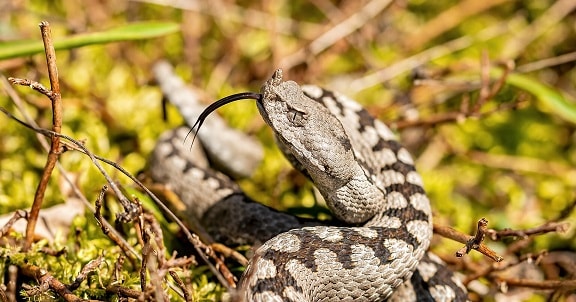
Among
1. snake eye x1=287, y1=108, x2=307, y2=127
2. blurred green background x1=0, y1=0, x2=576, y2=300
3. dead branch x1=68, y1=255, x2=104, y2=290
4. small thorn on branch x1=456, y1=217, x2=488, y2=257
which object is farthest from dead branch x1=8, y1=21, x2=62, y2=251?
small thorn on branch x1=456, y1=217, x2=488, y2=257

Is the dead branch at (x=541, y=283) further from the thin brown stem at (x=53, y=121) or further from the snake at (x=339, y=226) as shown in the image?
the thin brown stem at (x=53, y=121)

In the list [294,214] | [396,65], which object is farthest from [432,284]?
[396,65]

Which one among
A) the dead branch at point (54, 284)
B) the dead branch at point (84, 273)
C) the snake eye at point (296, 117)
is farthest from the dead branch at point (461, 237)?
the dead branch at point (54, 284)

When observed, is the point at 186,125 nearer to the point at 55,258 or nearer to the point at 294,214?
the point at 294,214

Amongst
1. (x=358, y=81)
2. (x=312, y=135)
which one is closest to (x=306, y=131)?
(x=312, y=135)

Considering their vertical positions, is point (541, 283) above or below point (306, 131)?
below

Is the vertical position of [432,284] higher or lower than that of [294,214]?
lower

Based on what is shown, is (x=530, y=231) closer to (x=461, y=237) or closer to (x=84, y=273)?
(x=461, y=237)
